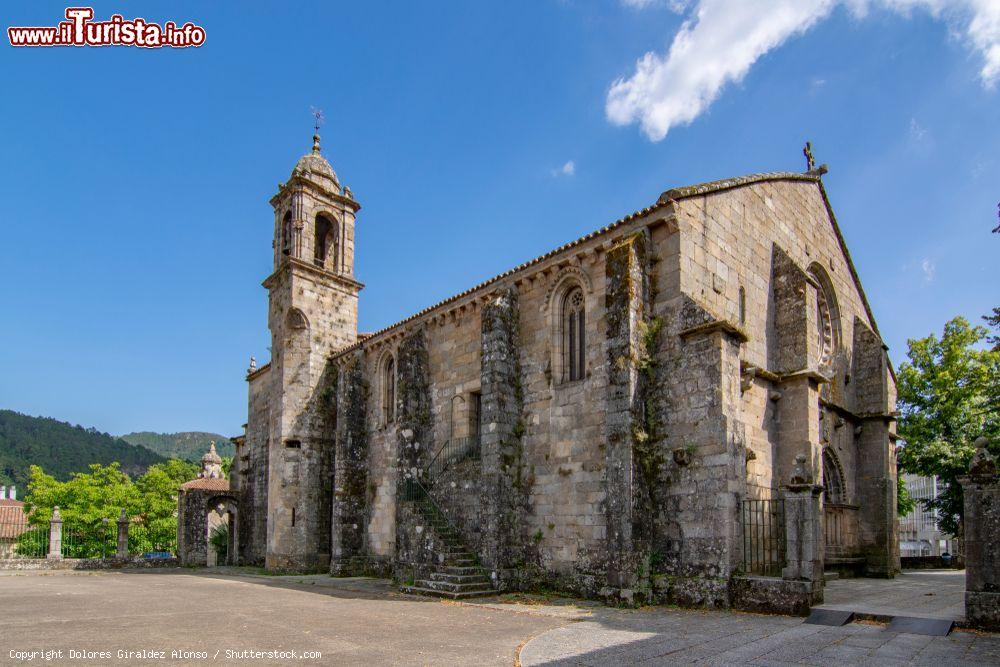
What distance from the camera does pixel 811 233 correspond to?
787 inches

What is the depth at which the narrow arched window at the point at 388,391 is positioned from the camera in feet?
76.6

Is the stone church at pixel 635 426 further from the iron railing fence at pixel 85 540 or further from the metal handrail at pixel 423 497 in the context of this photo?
the iron railing fence at pixel 85 540

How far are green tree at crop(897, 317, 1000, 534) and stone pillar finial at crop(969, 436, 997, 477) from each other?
1401 cm

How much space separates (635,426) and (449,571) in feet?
18.8

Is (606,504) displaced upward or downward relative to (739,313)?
downward

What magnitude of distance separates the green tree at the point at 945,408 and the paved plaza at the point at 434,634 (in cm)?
1485

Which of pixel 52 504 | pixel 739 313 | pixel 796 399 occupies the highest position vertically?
pixel 739 313

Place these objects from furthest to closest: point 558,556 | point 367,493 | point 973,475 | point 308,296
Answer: point 308,296
point 367,493
point 558,556
point 973,475

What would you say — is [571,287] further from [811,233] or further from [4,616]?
[4,616]

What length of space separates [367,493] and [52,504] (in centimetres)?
3218

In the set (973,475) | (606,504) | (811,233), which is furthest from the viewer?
(811,233)

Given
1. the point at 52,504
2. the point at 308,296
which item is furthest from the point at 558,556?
the point at 52,504

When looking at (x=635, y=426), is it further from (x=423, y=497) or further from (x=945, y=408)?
(x=945, y=408)

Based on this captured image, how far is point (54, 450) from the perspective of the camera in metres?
129
